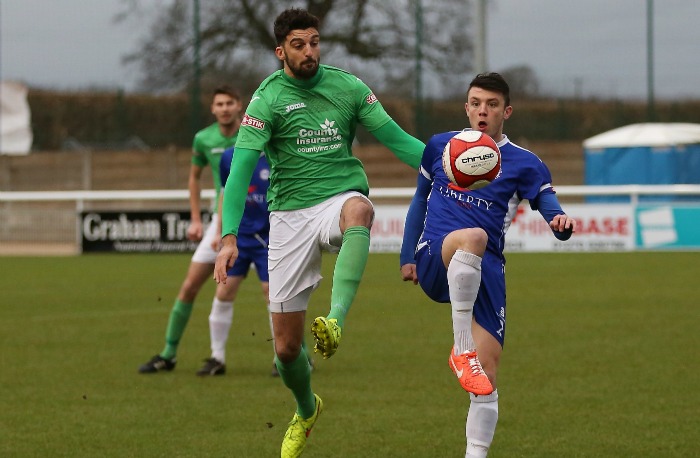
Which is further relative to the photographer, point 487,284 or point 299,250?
point 299,250

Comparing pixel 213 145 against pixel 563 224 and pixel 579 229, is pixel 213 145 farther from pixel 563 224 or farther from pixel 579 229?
pixel 579 229

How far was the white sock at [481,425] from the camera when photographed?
19.3 ft

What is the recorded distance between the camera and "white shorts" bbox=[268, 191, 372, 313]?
6.63 metres

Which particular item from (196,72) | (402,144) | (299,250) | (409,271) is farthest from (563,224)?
(196,72)

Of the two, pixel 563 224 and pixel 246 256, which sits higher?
pixel 563 224

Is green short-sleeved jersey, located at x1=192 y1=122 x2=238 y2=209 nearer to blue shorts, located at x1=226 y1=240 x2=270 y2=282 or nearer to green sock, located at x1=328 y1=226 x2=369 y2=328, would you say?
blue shorts, located at x1=226 y1=240 x2=270 y2=282

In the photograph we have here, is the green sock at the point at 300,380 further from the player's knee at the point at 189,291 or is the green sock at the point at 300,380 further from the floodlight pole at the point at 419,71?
the floodlight pole at the point at 419,71

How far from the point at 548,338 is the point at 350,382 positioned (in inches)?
123

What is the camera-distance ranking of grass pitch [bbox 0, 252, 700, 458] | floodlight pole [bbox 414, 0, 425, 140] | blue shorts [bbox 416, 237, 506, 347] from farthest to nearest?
1. floodlight pole [bbox 414, 0, 425, 140]
2. grass pitch [bbox 0, 252, 700, 458]
3. blue shorts [bbox 416, 237, 506, 347]

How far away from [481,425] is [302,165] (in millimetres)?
1739

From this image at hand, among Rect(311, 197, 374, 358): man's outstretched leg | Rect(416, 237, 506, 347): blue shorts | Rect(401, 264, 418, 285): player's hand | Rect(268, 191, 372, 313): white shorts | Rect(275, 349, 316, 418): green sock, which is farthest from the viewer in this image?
Rect(275, 349, 316, 418): green sock

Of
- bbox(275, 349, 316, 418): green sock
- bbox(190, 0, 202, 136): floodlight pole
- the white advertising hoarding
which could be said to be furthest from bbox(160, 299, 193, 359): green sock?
bbox(190, 0, 202, 136): floodlight pole

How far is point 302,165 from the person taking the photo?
6.71 m

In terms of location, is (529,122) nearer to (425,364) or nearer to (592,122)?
(592,122)
